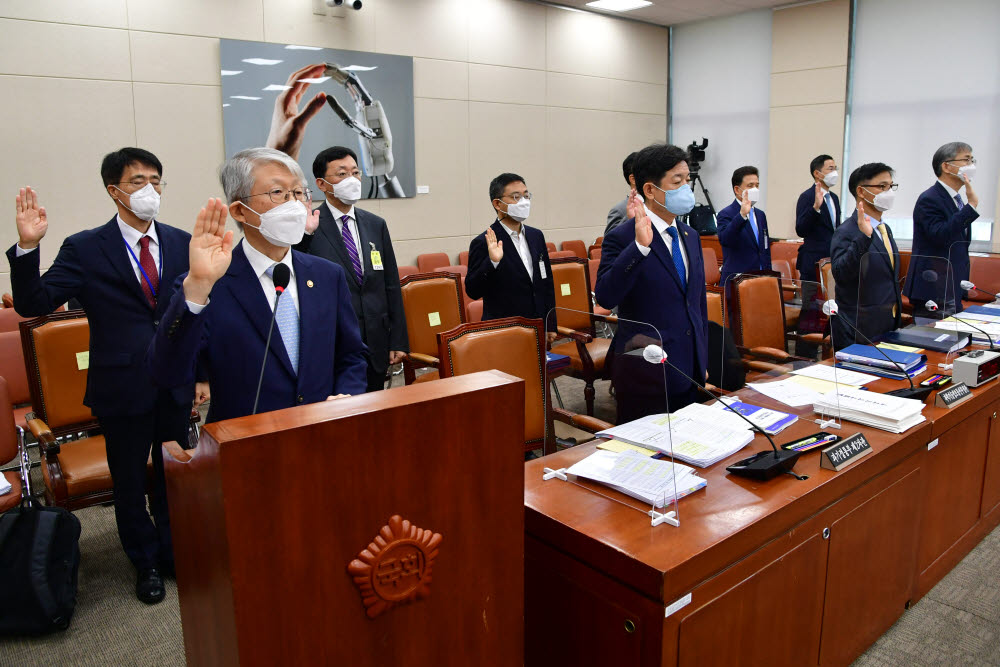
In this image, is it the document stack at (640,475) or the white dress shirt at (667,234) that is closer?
the document stack at (640,475)

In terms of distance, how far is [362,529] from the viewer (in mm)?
1101

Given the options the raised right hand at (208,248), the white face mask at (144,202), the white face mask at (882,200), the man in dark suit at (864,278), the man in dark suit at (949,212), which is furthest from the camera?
the man in dark suit at (949,212)

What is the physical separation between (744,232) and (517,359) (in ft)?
10.5

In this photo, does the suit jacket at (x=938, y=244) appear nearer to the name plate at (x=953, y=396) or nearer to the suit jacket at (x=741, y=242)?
the suit jacket at (x=741, y=242)

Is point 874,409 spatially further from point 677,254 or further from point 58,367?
point 58,367

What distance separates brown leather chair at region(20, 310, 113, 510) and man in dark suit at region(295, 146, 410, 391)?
1.05 meters

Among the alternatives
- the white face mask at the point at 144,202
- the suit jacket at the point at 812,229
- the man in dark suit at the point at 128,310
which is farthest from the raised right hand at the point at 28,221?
the suit jacket at the point at 812,229

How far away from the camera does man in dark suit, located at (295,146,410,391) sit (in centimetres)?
330

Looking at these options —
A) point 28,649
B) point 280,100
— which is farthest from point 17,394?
point 280,100

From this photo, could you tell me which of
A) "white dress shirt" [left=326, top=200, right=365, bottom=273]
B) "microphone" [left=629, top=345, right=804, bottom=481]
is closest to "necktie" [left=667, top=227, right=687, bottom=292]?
"microphone" [left=629, top=345, right=804, bottom=481]

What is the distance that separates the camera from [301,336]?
1908mm

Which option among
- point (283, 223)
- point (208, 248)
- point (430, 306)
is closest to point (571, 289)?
point (430, 306)

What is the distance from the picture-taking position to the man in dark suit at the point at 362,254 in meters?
3.30

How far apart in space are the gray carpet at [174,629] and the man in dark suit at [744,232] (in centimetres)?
287
